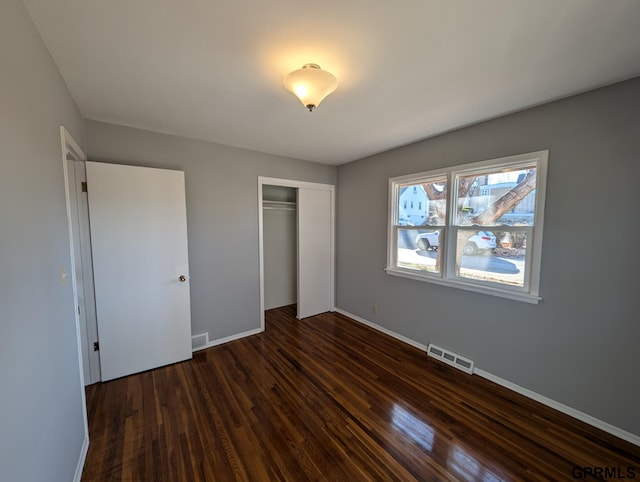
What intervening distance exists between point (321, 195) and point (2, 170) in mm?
3372

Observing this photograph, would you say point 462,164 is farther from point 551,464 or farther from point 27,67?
point 27,67

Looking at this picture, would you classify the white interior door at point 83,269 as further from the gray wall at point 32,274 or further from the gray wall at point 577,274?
the gray wall at point 577,274

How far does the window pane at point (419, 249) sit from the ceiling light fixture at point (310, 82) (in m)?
2.06

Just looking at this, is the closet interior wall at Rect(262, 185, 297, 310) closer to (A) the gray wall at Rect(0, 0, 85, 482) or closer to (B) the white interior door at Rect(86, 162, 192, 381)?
(B) the white interior door at Rect(86, 162, 192, 381)

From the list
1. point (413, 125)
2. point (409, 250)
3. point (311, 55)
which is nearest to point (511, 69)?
point (413, 125)

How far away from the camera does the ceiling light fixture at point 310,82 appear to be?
147 cm

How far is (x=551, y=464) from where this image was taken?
1.58 metres

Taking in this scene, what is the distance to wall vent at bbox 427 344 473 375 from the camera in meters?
2.54

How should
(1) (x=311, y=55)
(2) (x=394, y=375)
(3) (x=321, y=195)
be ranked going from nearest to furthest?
(1) (x=311, y=55) < (2) (x=394, y=375) < (3) (x=321, y=195)

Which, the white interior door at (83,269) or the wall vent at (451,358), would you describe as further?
the wall vent at (451,358)

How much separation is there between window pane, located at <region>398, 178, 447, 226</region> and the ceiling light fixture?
6.14 feet

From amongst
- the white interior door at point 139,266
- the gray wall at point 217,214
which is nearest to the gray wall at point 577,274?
the gray wall at point 217,214

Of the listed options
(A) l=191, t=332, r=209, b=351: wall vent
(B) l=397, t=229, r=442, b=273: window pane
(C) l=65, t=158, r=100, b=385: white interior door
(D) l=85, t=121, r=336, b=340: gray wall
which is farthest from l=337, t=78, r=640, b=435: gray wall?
(C) l=65, t=158, r=100, b=385: white interior door

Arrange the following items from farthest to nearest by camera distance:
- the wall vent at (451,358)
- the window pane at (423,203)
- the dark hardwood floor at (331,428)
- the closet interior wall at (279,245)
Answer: the closet interior wall at (279,245) < the window pane at (423,203) < the wall vent at (451,358) < the dark hardwood floor at (331,428)
